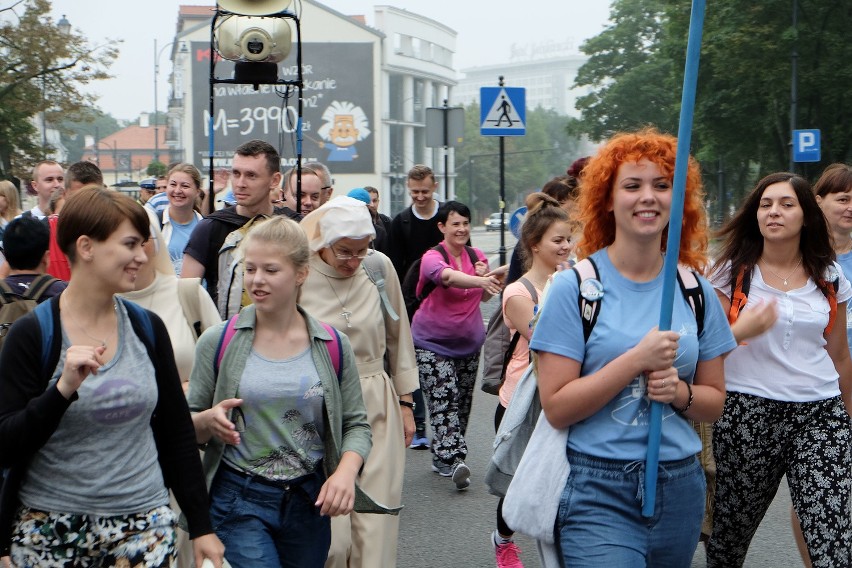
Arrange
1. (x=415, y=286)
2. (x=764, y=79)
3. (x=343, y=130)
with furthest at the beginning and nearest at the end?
(x=343, y=130), (x=764, y=79), (x=415, y=286)

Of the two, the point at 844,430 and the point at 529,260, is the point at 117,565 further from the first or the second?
the point at 529,260

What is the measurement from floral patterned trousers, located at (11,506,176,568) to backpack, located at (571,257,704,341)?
1.37 m

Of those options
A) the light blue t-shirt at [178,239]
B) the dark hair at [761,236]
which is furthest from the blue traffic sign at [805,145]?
the dark hair at [761,236]

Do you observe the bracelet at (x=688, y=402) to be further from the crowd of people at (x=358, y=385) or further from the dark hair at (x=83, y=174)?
the dark hair at (x=83, y=174)

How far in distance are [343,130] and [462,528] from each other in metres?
74.5

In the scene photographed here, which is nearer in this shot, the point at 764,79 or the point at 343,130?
the point at 764,79

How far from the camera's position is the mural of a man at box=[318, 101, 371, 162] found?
261ft

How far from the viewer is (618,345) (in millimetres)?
3275

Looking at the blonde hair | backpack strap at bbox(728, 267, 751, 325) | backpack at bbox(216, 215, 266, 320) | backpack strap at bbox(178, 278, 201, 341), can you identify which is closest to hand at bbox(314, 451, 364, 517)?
the blonde hair

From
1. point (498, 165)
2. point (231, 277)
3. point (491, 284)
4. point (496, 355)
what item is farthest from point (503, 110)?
point (498, 165)

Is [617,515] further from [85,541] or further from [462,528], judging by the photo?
[462,528]

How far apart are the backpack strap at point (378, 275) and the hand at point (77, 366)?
2.29 meters

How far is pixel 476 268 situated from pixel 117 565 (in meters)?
5.08

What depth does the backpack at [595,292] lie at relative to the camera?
10.9 feet
